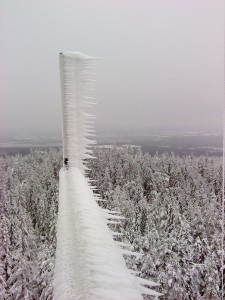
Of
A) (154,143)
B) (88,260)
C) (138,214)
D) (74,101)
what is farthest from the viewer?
(138,214)

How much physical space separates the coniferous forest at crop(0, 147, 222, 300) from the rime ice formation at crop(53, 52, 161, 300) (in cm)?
86

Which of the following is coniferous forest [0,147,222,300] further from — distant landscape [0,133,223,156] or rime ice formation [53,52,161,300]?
rime ice formation [53,52,161,300]

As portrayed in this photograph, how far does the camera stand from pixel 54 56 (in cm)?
133

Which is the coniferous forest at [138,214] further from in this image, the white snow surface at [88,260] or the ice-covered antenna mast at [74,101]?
the white snow surface at [88,260]

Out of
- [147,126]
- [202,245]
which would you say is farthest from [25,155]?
[202,245]

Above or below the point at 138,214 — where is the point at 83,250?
above

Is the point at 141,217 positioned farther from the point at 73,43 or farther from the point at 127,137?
the point at 73,43

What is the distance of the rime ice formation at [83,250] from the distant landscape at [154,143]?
0.96 metres

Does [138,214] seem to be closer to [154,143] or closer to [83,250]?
[154,143]

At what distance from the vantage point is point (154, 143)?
1443mm

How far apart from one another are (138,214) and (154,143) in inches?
11.8

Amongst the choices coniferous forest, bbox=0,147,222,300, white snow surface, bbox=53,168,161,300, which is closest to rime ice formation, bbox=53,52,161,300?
white snow surface, bbox=53,168,161,300

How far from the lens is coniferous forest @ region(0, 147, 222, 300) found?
1.41 metres

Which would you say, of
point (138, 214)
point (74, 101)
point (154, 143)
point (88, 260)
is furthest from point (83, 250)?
point (138, 214)
